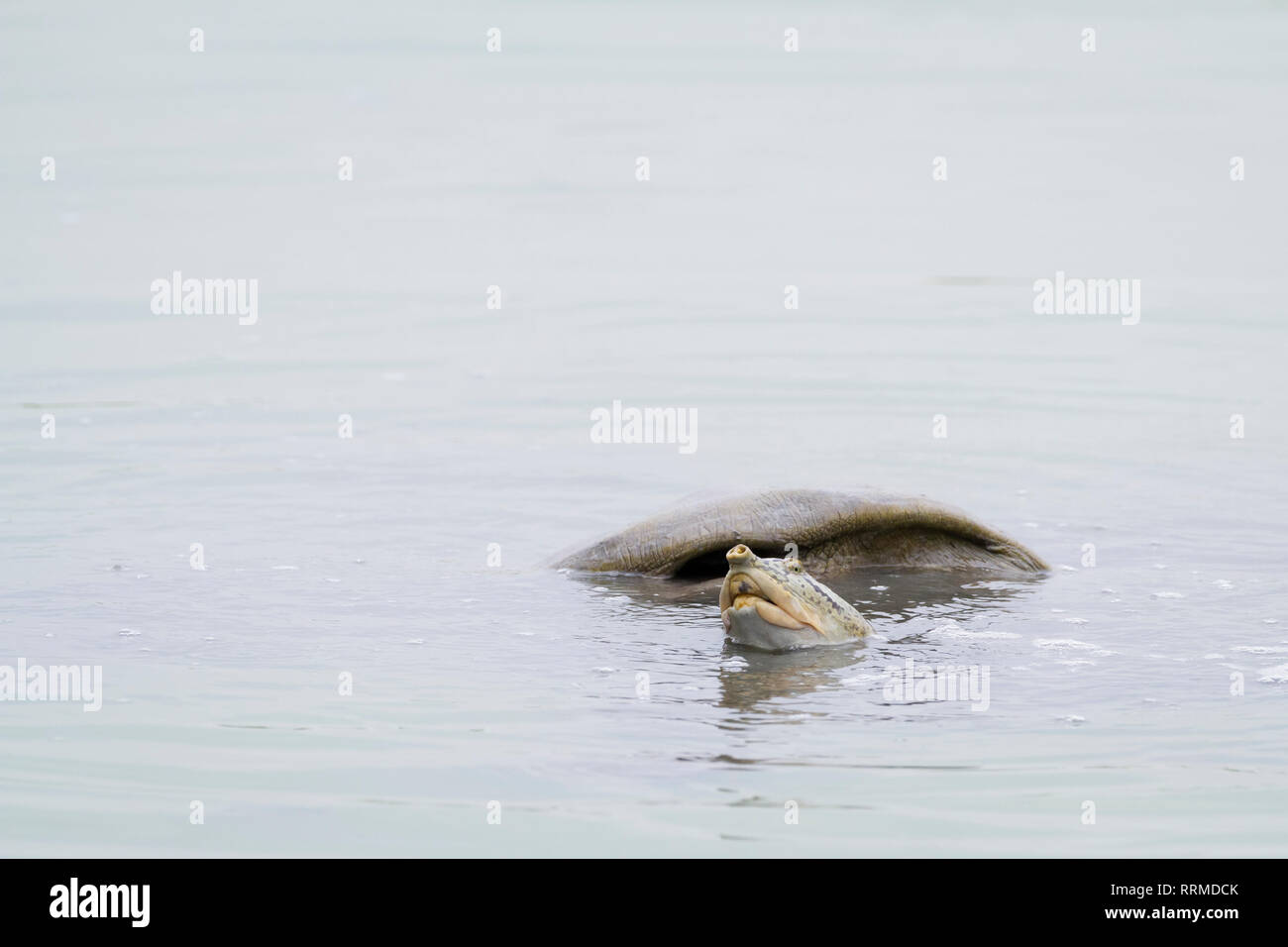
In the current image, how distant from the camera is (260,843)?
4977 millimetres

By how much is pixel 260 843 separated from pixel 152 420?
21.4ft

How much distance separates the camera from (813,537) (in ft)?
24.7

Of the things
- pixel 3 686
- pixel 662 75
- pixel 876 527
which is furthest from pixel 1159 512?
pixel 662 75

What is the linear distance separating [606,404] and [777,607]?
5.12m

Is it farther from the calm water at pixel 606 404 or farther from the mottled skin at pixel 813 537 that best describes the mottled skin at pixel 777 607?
the mottled skin at pixel 813 537

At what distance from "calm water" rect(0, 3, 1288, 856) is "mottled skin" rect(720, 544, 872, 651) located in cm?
13

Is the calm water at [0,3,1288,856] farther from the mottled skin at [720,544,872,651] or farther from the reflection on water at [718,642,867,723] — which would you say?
the mottled skin at [720,544,872,651]

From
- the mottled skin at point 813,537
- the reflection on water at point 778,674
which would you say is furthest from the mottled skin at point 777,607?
the mottled skin at point 813,537

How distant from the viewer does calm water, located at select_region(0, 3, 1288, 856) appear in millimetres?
5445

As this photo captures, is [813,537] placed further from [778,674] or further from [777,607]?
[778,674]

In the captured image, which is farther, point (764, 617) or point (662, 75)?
point (662, 75)

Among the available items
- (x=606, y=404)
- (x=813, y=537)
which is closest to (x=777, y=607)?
(x=813, y=537)

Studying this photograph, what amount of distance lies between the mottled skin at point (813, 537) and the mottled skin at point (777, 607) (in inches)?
24.2

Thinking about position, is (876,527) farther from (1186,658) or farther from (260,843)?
(260,843)
